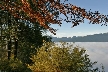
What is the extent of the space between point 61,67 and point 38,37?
11.2m

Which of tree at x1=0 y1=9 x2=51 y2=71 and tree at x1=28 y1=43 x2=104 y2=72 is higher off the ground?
tree at x1=0 y1=9 x2=51 y2=71

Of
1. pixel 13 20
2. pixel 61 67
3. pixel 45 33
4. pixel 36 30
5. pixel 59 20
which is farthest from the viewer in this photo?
pixel 45 33

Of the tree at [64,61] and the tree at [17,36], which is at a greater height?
the tree at [17,36]

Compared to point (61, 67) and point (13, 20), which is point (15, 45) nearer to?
point (13, 20)

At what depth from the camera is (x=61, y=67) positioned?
1271 inches

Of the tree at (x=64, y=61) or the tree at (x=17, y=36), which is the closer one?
the tree at (x=64, y=61)

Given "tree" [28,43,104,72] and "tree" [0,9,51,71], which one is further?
"tree" [0,9,51,71]

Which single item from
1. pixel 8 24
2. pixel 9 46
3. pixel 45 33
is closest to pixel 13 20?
pixel 8 24

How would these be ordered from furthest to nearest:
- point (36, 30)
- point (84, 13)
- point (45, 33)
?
point (45, 33)
point (36, 30)
point (84, 13)

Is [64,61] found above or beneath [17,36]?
beneath

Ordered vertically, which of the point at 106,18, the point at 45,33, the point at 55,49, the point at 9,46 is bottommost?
the point at 106,18

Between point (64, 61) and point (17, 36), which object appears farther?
point (17, 36)

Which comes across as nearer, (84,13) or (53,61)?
(84,13)

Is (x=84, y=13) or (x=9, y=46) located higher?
(x=9, y=46)
